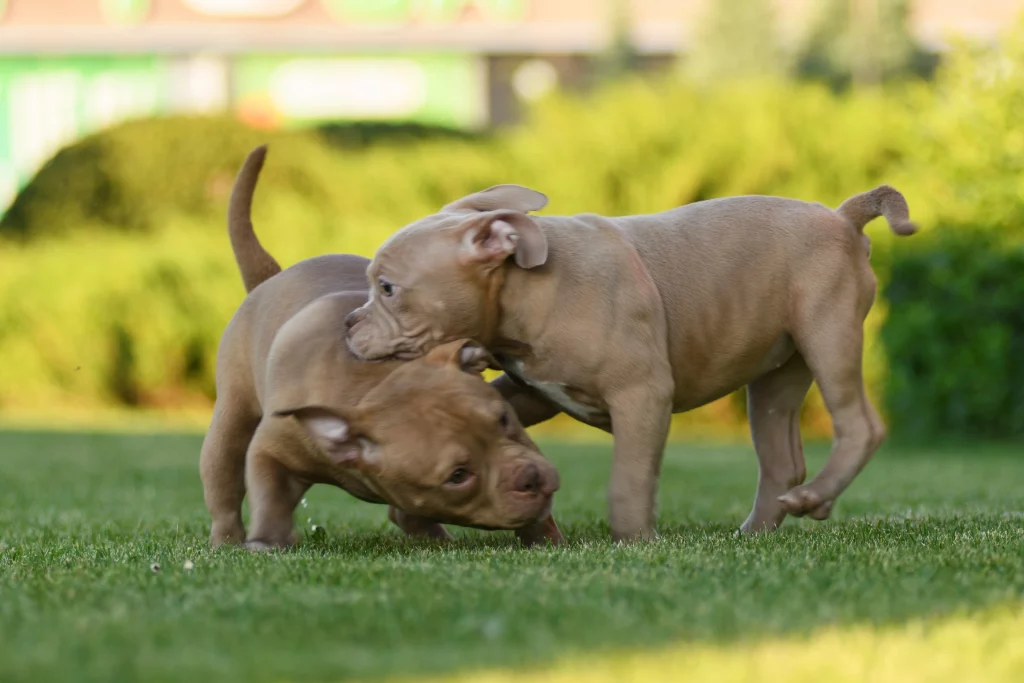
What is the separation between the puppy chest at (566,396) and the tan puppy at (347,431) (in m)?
0.19

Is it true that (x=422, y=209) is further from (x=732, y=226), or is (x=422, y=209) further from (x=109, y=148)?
(x=732, y=226)

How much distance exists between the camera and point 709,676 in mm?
2486

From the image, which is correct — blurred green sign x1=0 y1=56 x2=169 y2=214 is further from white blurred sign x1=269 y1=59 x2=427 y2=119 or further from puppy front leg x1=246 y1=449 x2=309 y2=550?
puppy front leg x1=246 y1=449 x2=309 y2=550

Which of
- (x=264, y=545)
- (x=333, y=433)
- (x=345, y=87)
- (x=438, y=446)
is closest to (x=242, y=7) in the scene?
(x=345, y=87)

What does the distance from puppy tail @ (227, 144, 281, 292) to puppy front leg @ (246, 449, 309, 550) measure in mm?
1032

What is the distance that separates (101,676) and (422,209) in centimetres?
1207

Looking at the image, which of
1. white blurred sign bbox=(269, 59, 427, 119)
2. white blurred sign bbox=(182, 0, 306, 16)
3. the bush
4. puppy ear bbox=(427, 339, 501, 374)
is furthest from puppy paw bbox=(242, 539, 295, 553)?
white blurred sign bbox=(182, 0, 306, 16)

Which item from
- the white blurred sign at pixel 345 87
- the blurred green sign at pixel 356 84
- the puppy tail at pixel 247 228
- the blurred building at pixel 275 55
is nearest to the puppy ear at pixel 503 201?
the puppy tail at pixel 247 228

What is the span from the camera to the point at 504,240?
4.28 m

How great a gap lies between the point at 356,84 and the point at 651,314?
26.3 meters

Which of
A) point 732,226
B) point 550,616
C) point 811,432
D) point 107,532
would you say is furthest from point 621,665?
point 811,432

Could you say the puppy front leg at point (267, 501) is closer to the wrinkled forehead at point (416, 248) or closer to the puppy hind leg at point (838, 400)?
the wrinkled forehead at point (416, 248)

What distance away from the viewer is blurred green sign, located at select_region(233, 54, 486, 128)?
97.6 ft

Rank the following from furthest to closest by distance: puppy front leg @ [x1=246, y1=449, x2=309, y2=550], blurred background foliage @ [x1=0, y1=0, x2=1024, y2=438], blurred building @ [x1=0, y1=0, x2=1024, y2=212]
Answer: blurred building @ [x1=0, y1=0, x2=1024, y2=212] < blurred background foliage @ [x1=0, y1=0, x2=1024, y2=438] < puppy front leg @ [x1=246, y1=449, x2=309, y2=550]
